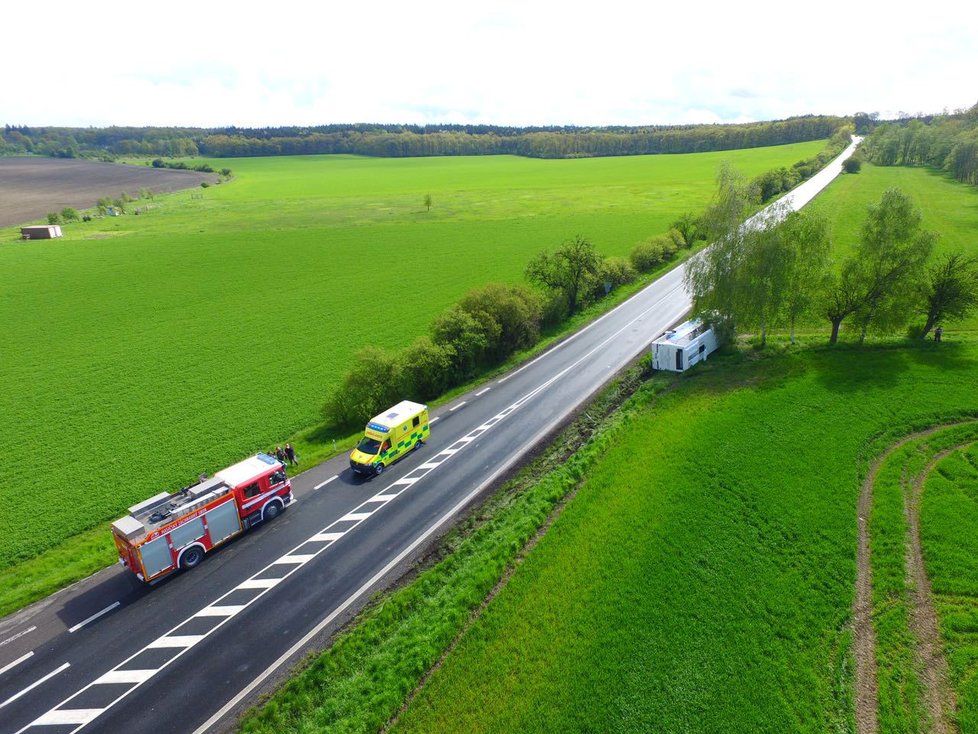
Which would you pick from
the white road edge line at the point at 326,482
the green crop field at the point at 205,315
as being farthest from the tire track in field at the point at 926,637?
the green crop field at the point at 205,315

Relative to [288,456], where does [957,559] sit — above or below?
above

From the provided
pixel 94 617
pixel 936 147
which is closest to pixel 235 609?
pixel 94 617

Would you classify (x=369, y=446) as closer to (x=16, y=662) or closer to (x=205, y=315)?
(x=16, y=662)

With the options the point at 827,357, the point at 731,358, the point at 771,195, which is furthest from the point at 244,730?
the point at 771,195

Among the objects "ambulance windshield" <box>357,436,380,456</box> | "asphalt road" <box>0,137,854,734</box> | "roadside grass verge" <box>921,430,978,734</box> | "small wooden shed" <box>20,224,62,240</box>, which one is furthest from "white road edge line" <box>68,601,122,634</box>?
"small wooden shed" <box>20,224,62,240</box>

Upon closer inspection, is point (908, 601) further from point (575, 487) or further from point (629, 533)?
point (575, 487)

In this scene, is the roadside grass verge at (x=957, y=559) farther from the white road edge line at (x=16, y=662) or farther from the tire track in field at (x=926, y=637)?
the white road edge line at (x=16, y=662)

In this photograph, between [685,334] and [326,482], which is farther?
[685,334]
